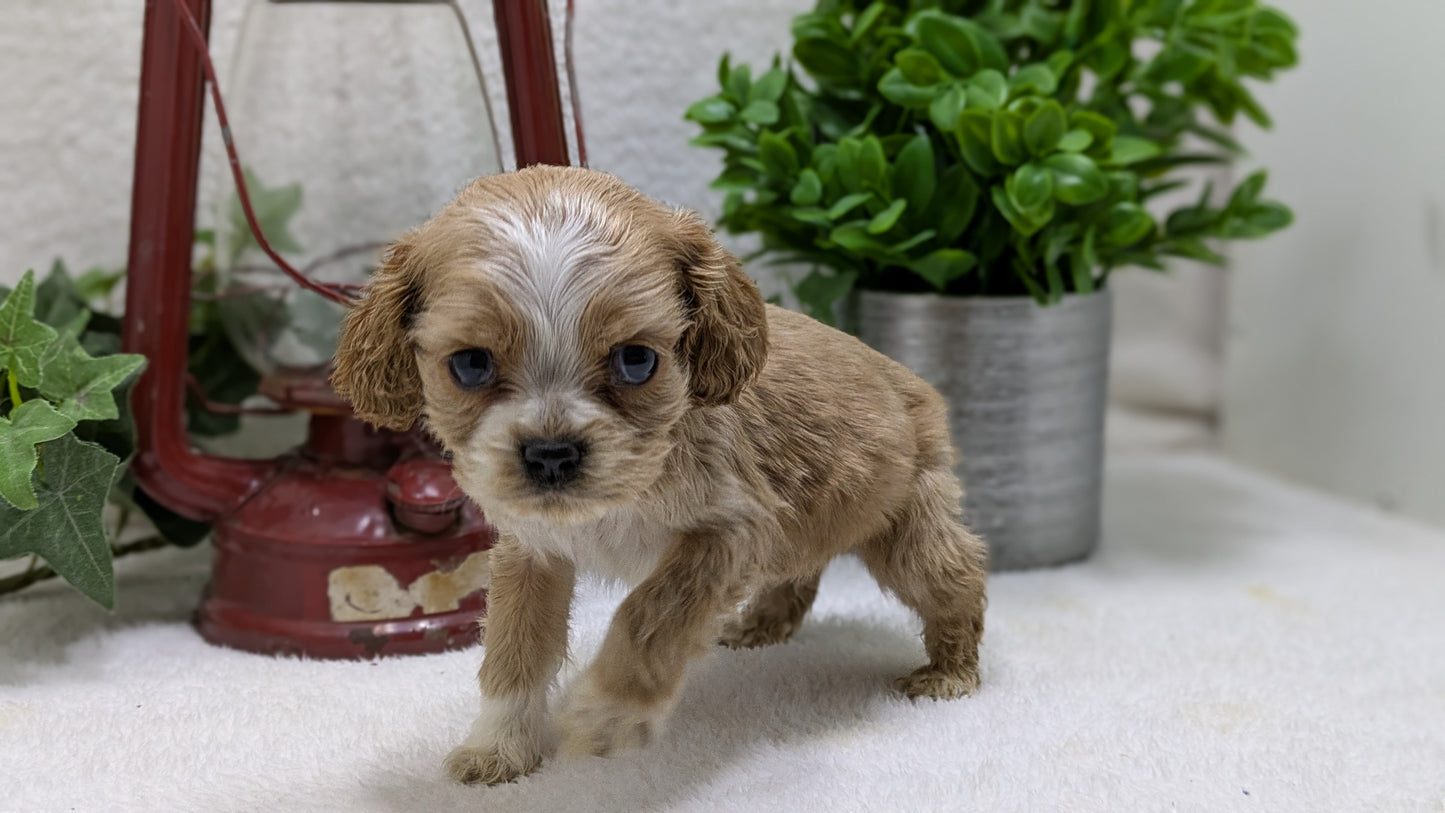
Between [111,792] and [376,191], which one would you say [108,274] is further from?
[111,792]

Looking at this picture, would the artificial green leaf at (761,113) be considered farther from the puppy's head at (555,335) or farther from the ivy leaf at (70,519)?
the ivy leaf at (70,519)

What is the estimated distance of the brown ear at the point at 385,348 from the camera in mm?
903

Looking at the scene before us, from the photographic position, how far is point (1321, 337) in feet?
6.94

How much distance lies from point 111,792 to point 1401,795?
1.02 m

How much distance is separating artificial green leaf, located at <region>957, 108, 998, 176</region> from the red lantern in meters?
0.45

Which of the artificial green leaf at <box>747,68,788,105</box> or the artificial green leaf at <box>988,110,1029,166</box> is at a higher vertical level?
the artificial green leaf at <box>747,68,788,105</box>

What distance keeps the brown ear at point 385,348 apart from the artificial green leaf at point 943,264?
2.32 feet

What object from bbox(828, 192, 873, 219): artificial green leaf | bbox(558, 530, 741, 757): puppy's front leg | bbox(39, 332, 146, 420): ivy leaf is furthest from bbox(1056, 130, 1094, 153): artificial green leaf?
bbox(39, 332, 146, 420): ivy leaf

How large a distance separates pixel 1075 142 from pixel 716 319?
2.12 feet

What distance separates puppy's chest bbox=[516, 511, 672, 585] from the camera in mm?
965

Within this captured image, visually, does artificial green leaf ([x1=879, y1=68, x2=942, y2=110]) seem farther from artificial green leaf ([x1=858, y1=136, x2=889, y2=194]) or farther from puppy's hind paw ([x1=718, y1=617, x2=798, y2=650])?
puppy's hind paw ([x1=718, y1=617, x2=798, y2=650])

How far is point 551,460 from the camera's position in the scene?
0.83 meters

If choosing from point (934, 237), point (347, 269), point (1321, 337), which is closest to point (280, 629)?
point (347, 269)

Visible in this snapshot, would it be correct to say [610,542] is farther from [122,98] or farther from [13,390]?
[122,98]
